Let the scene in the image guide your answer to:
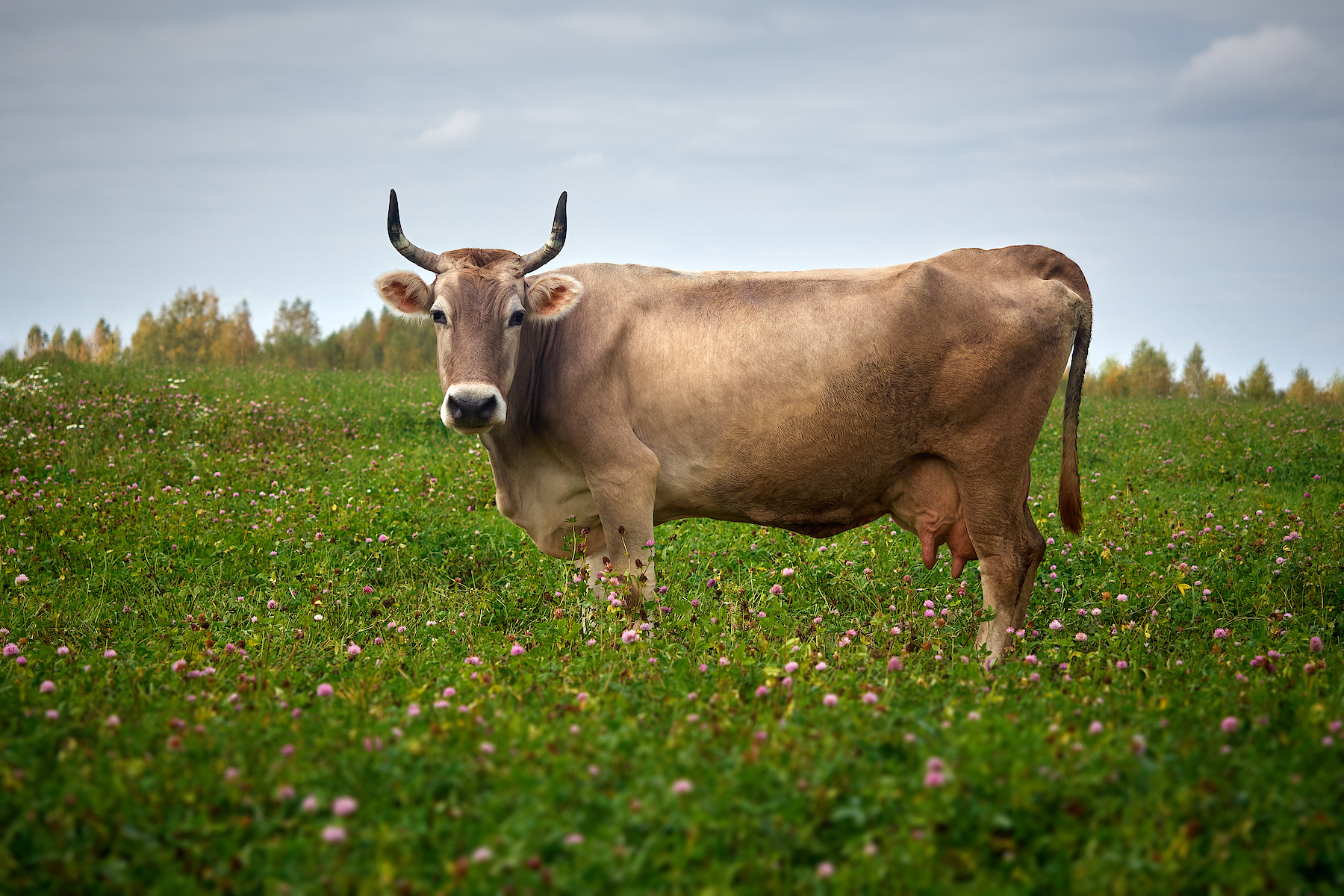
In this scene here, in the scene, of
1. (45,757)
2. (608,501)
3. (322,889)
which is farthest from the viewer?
(608,501)

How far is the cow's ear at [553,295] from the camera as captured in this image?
6320 mm

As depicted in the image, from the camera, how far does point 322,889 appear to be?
2684 mm

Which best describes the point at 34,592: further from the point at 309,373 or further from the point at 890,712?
the point at 309,373

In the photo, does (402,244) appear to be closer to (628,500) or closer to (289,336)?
(628,500)

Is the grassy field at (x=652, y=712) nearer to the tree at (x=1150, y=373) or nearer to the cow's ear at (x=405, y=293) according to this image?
the cow's ear at (x=405, y=293)

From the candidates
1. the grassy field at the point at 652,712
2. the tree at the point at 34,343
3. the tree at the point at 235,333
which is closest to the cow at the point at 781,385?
the grassy field at the point at 652,712

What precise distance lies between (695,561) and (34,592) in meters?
4.85

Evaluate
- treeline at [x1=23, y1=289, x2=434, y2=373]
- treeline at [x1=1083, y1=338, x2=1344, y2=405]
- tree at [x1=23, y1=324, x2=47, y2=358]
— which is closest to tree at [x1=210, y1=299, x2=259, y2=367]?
treeline at [x1=23, y1=289, x2=434, y2=373]

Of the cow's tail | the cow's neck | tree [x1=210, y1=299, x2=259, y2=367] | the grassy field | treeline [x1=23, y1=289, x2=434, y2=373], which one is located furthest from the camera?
tree [x1=210, y1=299, x2=259, y2=367]

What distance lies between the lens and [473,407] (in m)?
5.72

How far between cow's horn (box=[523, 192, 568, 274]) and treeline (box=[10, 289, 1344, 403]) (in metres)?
1.25

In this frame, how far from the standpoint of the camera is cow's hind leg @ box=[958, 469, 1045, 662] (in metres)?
6.34

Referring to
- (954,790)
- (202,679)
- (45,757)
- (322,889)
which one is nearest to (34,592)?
(202,679)

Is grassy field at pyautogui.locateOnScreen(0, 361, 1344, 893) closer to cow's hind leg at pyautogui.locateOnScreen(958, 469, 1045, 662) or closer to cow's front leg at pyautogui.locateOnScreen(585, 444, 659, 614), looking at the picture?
cow's hind leg at pyautogui.locateOnScreen(958, 469, 1045, 662)
